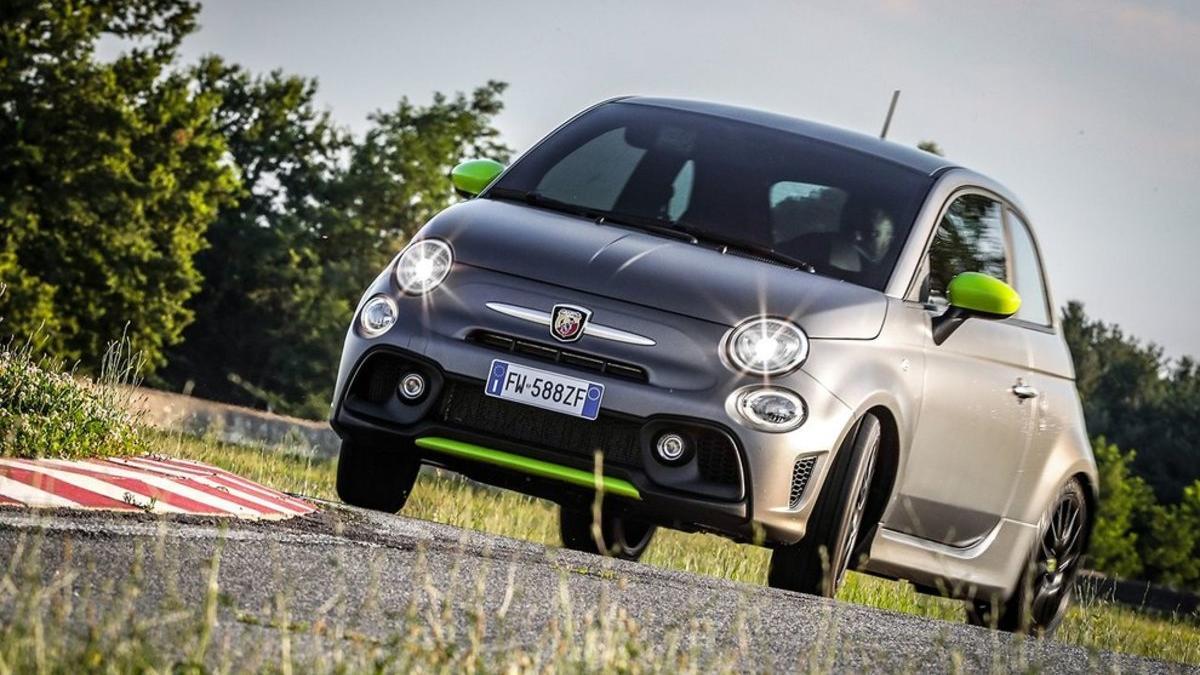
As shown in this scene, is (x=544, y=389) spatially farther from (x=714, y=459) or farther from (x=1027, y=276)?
(x=1027, y=276)

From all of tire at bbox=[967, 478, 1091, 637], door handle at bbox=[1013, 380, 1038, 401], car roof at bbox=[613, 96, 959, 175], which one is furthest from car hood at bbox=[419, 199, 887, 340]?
tire at bbox=[967, 478, 1091, 637]

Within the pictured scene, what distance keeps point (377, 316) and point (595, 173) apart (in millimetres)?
1361

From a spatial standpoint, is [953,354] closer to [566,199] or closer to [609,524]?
[566,199]

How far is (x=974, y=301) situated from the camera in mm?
7992

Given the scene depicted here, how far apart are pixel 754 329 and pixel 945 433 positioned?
1314mm

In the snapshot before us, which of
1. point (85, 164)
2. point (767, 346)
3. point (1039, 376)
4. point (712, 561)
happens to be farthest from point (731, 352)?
point (85, 164)

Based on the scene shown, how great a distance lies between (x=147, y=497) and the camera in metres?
Result: 7.50

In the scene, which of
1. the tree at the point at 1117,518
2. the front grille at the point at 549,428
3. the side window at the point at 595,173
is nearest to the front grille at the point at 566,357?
the front grille at the point at 549,428

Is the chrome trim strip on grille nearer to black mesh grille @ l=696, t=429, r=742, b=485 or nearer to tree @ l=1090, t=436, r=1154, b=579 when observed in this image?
black mesh grille @ l=696, t=429, r=742, b=485

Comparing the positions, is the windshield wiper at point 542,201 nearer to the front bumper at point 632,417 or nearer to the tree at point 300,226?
the front bumper at point 632,417

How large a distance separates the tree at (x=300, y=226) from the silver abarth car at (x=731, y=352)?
54.8 meters

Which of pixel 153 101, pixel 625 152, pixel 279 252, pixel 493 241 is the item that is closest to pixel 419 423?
pixel 493 241

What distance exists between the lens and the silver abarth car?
7152 mm

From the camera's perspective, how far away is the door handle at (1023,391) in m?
8.71
